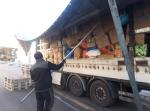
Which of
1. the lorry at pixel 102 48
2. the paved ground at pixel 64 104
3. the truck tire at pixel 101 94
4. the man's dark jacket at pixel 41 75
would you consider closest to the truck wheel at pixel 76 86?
the lorry at pixel 102 48

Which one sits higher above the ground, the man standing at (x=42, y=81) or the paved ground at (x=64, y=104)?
the man standing at (x=42, y=81)

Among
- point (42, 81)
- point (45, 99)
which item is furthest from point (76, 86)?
point (42, 81)

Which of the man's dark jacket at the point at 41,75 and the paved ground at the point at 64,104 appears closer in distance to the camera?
the man's dark jacket at the point at 41,75

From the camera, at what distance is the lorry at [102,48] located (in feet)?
22.1

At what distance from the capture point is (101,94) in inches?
330

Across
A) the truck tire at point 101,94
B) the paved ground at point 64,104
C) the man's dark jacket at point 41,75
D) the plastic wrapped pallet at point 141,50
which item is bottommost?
the paved ground at point 64,104

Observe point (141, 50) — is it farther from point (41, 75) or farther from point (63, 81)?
point (63, 81)

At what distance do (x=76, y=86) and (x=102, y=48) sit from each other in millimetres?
2102

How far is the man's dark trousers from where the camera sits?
277 inches

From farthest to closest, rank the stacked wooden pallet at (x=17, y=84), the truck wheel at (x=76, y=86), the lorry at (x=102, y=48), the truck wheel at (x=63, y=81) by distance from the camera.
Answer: the stacked wooden pallet at (x=17, y=84) < the truck wheel at (x=63, y=81) < the truck wheel at (x=76, y=86) < the lorry at (x=102, y=48)

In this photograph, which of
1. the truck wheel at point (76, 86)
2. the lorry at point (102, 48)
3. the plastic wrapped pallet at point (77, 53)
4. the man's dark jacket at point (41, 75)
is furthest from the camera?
the plastic wrapped pallet at point (77, 53)

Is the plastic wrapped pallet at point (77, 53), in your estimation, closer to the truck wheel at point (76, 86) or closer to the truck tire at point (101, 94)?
the truck wheel at point (76, 86)

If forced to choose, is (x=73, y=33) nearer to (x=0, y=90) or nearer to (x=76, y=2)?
(x=76, y=2)

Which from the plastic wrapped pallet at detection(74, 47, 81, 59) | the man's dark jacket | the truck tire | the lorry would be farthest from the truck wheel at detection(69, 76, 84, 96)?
the man's dark jacket
